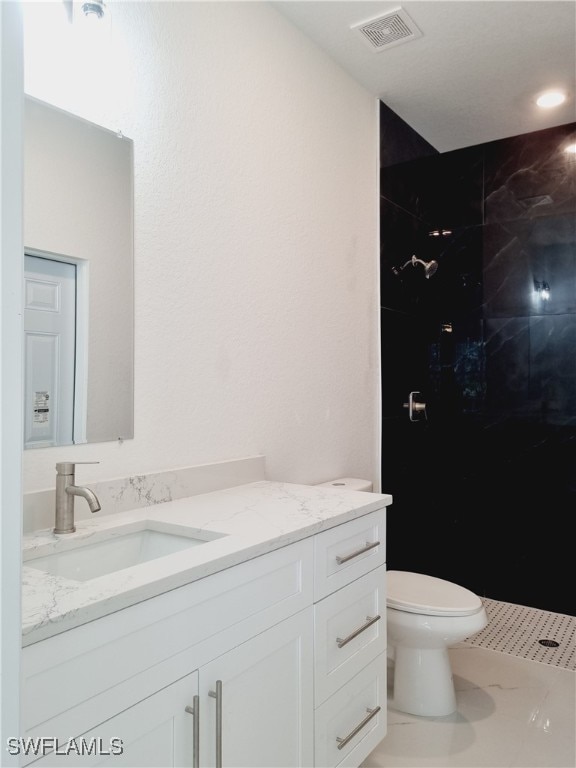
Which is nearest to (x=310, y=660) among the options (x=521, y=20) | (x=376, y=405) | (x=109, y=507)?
(x=109, y=507)

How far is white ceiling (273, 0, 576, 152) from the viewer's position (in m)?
2.15

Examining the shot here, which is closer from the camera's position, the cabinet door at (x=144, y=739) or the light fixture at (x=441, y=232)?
the cabinet door at (x=144, y=739)

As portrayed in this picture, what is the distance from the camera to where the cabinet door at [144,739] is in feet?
2.96

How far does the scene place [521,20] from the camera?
7.25ft

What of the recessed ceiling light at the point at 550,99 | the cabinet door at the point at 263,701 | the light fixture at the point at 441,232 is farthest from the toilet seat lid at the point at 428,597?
the recessed ceiling light at the point at 550,99

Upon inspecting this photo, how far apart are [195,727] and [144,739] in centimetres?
11

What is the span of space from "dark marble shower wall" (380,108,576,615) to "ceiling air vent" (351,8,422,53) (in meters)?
0.60

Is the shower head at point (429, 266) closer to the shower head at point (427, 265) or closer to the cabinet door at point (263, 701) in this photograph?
the shower head at point (427, 265)

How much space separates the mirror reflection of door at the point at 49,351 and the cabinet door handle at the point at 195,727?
2.25ft

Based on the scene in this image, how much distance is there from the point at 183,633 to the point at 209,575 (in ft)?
0.38

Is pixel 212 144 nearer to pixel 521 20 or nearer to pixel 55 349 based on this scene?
pixel 55 349

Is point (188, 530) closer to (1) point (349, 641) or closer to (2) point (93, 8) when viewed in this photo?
(1) point (349, 641)

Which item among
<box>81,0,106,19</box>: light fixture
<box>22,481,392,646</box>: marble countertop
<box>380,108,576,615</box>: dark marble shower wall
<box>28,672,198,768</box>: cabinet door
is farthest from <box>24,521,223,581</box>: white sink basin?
<box>380,108,576,615</box>: dark marble shower wall

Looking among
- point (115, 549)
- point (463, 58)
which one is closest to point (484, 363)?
point (463, 58)
